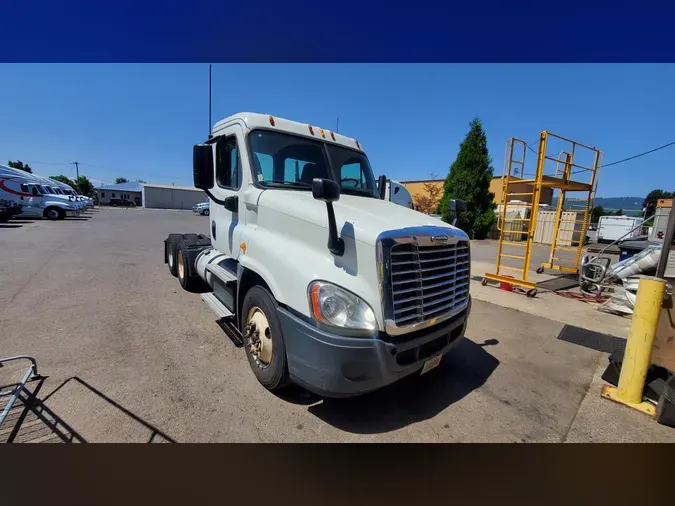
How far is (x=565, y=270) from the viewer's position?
392 inches

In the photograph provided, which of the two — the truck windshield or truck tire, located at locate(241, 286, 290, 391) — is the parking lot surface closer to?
truck tire, located at locate(241, 286, 290, 391)

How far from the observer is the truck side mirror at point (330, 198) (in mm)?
2182

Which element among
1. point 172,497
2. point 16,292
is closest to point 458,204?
point 172,497

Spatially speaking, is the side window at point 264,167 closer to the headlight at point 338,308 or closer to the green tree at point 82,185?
the headlight at point 338,308

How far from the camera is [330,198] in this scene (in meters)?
2.24

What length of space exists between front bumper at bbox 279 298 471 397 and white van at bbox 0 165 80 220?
27.5 m

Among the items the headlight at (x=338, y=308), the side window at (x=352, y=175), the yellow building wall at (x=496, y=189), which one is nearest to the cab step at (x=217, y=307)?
the headlight at (x=338, y=308)

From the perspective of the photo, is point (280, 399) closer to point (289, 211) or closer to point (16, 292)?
point (289, 211)

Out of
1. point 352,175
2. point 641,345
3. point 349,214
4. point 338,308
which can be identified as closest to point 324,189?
point 349,214

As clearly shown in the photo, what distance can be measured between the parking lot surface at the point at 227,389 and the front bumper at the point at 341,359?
0.47 m

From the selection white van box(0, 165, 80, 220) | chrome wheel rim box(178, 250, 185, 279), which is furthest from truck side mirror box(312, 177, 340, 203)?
white van box(0, 165, 80, 220)

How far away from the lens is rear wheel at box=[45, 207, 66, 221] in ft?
70.3

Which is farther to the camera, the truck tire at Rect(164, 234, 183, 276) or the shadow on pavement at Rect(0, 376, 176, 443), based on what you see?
the truck tire at Rect(164, 234, 183, 276)
